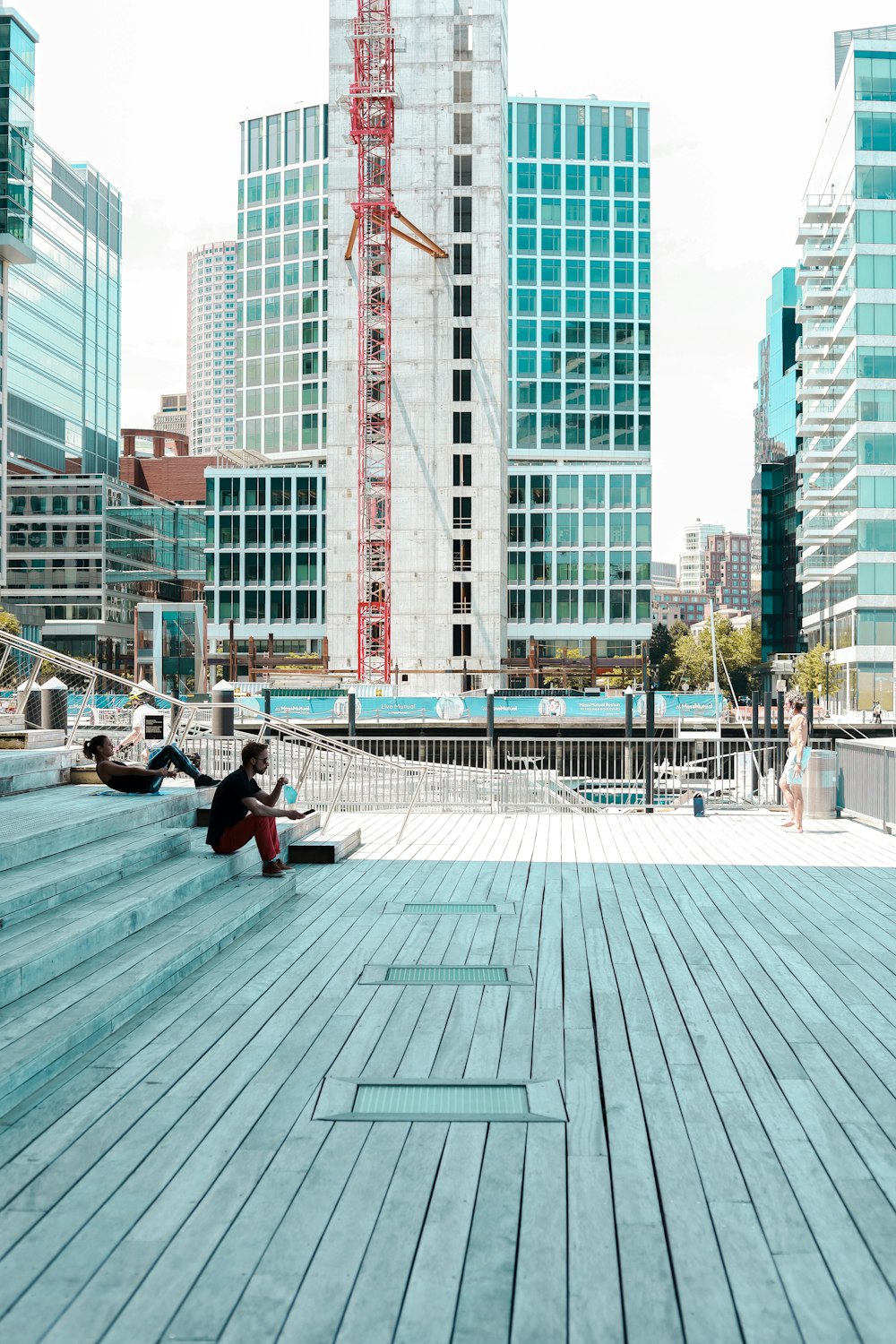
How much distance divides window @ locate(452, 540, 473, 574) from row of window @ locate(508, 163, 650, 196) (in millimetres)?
39891

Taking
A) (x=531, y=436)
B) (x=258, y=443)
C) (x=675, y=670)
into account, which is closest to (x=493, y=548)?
(x=531, y=436)

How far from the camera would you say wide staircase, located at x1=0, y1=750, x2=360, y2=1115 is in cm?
598

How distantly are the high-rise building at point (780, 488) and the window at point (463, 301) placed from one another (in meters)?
47.5

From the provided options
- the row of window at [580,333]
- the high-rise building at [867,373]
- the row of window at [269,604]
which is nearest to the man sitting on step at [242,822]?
the high-rise building at [867,373]

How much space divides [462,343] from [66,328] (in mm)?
70374

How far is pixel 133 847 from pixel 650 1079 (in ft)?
18.5

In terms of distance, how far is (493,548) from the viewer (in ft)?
223

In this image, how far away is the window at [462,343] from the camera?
67062 mm

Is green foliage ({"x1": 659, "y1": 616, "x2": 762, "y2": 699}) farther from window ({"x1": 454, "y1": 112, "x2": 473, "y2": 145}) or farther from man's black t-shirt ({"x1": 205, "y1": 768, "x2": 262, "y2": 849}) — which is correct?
man's black t-shirt ({"x1": 205, "y1": 768, "x2": 262, "y2": 849})

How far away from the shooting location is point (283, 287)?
9388 centimetres

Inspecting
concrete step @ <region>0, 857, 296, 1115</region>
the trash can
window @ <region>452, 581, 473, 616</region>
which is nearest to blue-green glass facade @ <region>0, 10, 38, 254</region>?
window @ <region>452, 581, 473, 616</region>

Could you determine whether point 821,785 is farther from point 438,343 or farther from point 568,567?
point 568,567

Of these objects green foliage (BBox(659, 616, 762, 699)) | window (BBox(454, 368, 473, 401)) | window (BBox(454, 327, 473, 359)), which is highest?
window (BBox(454, 327, 473, 359))

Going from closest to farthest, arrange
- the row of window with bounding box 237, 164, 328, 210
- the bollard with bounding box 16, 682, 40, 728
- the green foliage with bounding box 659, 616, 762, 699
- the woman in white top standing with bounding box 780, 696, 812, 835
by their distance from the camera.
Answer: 1. the bollard with bounding box 16, 682, 40, 728
2. the woman in white top standing with bounding box 780, 696, 812, 835
3. the row of window with bounding box 237, 164, 328, 210
4. the green foliage with bounding box 659, 616, 762, 699
